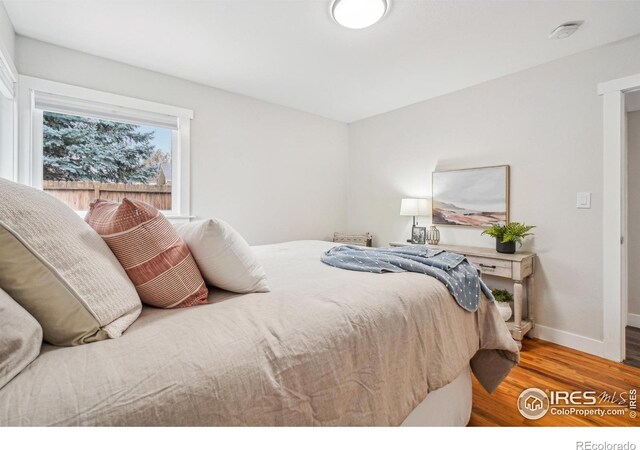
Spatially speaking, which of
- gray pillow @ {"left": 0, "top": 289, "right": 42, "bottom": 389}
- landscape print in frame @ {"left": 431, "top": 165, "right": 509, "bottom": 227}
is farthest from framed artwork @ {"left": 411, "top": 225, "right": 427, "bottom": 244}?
gray pillow @ {"left": 0, "top": 289, "right": 42, "bottom": 389}

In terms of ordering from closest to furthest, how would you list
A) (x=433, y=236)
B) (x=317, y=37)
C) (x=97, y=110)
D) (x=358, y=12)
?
1. (x=358, y=12)
2. (x=317, y=37)
3. (x=97, y=110)
4. (x=433, y=236)

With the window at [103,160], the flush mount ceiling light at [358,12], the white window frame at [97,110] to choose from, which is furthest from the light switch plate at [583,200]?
the window at [103,160]

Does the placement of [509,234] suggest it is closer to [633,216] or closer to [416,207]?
[416,207]

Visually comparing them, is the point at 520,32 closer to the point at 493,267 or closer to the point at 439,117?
the point at 439,117

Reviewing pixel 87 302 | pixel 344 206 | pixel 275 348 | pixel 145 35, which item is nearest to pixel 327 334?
pixel 275 348

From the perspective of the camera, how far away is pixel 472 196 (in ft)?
9.77

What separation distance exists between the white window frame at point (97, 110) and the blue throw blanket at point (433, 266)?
1.88 metres

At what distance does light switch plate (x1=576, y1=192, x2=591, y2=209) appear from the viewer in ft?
7.61

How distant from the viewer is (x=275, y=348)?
762mm

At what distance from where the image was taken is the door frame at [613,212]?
2170 mm

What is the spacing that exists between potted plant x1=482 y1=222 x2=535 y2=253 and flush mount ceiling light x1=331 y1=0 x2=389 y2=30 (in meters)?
1.97

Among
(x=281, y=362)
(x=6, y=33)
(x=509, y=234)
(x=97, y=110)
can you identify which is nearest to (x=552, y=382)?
(x=509, y=234)

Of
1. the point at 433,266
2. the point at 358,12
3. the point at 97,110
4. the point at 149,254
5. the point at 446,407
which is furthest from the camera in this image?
the point at 97,110

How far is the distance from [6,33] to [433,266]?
9.81 ft
